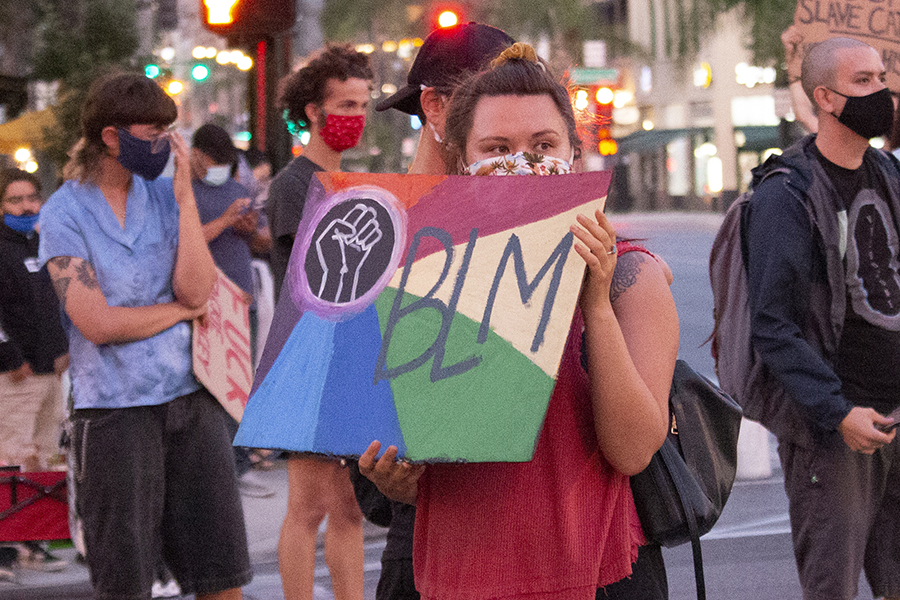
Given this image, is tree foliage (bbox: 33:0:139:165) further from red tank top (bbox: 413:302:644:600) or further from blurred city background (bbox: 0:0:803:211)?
red tank top (bbox: 413:302:644:600)

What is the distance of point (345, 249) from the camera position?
2.34 meters

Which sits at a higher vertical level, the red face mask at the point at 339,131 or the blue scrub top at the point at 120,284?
the red face mask at the point at 339,131

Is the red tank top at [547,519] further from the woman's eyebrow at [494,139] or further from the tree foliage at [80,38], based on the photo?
the tree foliage at [80,38]

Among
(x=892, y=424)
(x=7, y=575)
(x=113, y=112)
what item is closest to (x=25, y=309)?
(x=7, y=575)

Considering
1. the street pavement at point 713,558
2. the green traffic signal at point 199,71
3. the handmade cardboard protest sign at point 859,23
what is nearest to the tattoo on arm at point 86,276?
the street pavement at point 713,558

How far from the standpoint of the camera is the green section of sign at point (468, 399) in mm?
2016

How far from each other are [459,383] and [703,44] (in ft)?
131

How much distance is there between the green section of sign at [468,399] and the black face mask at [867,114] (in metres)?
2.27

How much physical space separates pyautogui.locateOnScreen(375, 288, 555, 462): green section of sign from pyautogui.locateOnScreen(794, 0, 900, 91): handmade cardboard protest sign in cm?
397

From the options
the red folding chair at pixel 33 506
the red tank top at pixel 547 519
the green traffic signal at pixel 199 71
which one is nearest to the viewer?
the red tank top at pixel 547 519

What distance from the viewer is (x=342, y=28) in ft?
116

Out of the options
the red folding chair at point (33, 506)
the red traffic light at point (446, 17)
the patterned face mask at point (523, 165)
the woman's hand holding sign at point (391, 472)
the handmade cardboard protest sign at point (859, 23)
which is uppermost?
the red traffic light at point (446, 17)

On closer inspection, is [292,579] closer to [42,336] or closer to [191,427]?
[191,427]

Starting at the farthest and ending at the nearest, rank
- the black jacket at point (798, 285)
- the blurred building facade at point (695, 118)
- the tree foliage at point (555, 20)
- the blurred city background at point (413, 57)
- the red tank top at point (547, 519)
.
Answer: the blurred building facade at point (695, 118), the tree foliage at point (555, 20), the blurred city background at point (413, 57), the black jacket at point (798, 285), the red tank top at point (547, 519)
